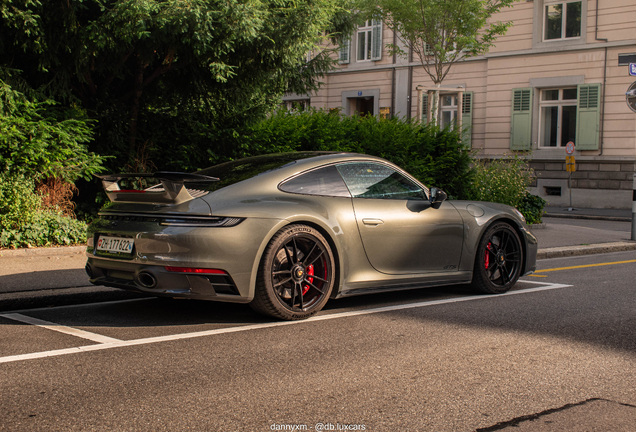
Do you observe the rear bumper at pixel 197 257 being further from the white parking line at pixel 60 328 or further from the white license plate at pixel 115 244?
the white parking line at pixel 60 328

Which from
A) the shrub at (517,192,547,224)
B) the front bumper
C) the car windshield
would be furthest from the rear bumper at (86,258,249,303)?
the shrub at (517,192,547,224)

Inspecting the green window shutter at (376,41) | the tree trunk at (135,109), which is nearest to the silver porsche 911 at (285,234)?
the tree trunk at (135,109)

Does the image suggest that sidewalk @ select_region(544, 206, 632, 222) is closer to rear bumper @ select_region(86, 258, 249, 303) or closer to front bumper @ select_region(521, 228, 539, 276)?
A: front bumper @ select_region(521, 228, 539, 276)

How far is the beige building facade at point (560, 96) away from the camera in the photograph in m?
24.9

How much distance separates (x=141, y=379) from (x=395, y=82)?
29.0 meters

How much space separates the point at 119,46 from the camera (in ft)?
32.1

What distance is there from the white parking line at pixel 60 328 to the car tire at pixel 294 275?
1174 millimetres

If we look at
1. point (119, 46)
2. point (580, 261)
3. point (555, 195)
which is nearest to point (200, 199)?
point (119, 46)

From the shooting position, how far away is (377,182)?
627cm

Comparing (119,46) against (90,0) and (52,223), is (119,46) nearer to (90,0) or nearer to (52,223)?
(90,0)

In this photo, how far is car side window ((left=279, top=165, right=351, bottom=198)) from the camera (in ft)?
18.5

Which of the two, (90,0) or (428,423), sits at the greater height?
(90,0)

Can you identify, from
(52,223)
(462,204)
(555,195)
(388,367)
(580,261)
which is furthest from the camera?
(555,195)

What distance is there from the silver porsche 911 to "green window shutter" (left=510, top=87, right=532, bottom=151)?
21.5 metres
